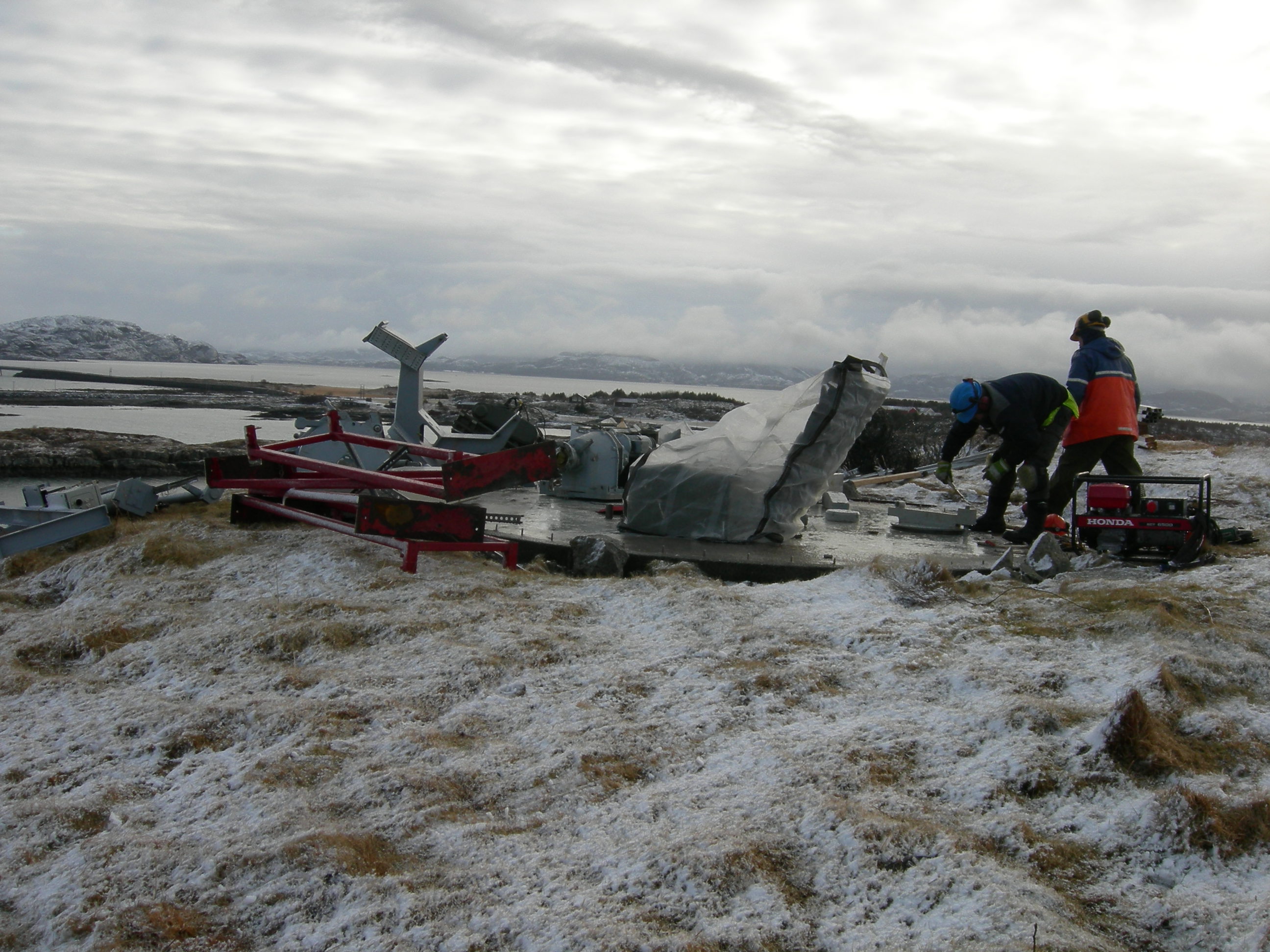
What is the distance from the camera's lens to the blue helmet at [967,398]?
27.1ft

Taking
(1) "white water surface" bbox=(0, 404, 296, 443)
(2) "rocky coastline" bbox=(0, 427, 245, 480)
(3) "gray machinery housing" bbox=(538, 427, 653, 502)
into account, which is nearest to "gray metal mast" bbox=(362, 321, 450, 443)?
(3) "gray machinery housing" bbox=(538, 427, 653, 502)

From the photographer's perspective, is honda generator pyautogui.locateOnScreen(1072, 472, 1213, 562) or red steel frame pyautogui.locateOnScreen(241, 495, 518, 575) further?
honda generator pyautogui.locateOnScreen(1072, 472, 1213, 562)

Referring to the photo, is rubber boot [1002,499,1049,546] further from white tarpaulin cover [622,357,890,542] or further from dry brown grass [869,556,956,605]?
dry brown grass [869,556,956,605]

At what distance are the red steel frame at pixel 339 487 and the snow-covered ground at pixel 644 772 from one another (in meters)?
1.05

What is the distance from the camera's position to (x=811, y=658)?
4867 mm

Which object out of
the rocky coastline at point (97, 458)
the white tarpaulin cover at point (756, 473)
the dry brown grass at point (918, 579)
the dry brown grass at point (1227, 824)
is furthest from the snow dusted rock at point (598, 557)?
the rocky coastline at point (97, 458)

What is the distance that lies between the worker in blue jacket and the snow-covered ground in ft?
8.30

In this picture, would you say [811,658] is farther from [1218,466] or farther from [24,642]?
[1218,466]

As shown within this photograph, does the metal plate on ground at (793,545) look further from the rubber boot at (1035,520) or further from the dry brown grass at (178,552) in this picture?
the dry brown grass at (178,552)

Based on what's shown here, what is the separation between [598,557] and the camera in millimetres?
7969

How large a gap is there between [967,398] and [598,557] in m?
3.67

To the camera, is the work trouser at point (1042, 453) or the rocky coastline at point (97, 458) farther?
the rocky coastline at point (97, 458)

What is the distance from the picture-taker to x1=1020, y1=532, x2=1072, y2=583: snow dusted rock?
693cm

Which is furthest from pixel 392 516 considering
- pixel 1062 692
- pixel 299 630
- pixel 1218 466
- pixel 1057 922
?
pixel 1218 466
